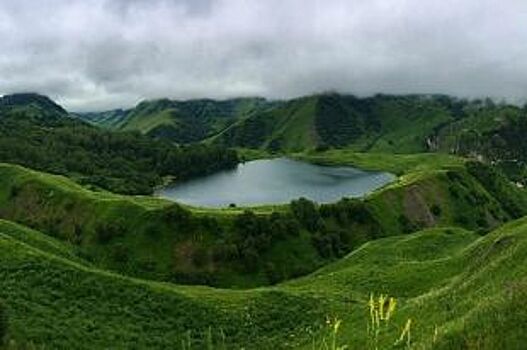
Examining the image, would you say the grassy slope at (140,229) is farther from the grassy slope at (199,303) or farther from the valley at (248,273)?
the grassy slope at (199,303)

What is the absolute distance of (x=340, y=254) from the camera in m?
153

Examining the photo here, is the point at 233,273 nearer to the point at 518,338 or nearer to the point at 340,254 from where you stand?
the point at 340,254

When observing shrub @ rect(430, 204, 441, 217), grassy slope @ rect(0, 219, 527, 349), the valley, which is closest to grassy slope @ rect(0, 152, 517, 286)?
the valley

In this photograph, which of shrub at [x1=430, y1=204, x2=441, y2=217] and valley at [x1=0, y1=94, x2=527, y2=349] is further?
shrub at [x1=430, y1=204, x2=441, y2=217]

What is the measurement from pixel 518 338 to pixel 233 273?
11936 cm

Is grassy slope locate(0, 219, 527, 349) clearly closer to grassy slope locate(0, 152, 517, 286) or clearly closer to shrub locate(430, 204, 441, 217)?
grassy slope locate(0, 152, 517, 286)

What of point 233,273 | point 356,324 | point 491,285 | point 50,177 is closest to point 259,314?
point 356,324

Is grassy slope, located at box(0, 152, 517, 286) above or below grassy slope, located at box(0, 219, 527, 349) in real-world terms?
below

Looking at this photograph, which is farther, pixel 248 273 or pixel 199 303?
pixel 248 273

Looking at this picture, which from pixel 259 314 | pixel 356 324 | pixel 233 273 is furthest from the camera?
pixel 233 273

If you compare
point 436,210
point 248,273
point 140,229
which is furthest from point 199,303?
point 436,210

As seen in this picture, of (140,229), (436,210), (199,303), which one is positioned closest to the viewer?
(199,303)

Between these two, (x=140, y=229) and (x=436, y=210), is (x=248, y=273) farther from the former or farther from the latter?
(x=436, y=210)

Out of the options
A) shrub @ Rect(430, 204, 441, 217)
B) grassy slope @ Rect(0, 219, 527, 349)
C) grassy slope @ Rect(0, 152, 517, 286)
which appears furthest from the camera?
shrub @ Rect(430, 204, 441, 217)
